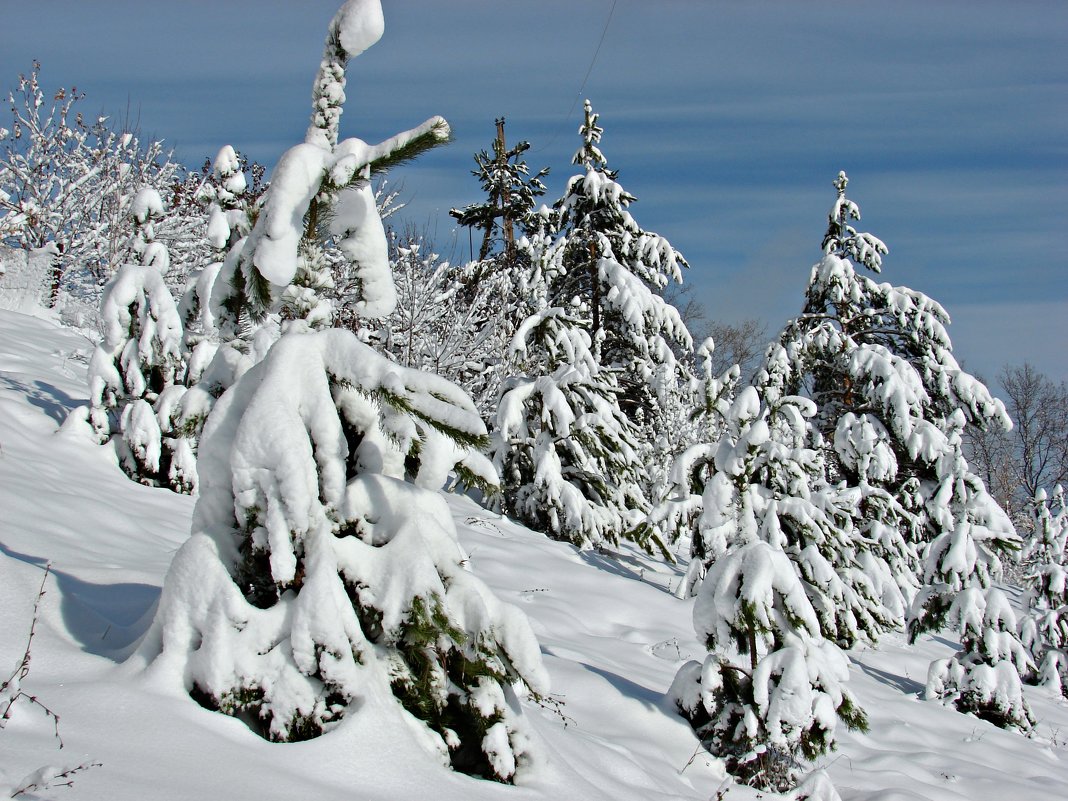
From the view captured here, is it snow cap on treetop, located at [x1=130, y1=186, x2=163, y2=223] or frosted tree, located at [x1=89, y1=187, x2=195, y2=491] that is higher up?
snow cap on treetop, located at [x1=130, y1=186, x2=163, y2=223]

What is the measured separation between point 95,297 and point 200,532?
63.3ft

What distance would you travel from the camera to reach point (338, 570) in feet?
8.73

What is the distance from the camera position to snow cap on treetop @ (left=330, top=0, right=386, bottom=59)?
2879 millimetres

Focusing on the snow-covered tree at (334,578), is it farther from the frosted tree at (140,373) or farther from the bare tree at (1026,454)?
the bare tree at (1026,454)

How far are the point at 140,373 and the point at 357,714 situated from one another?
6047 millimetres

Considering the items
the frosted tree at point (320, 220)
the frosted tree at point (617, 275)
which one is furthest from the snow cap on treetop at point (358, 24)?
the frosted tree at point (617, 275)

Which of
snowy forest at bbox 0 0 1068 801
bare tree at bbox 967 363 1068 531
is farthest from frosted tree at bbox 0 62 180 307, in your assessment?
bare tree at bbox 967 363 1068 531

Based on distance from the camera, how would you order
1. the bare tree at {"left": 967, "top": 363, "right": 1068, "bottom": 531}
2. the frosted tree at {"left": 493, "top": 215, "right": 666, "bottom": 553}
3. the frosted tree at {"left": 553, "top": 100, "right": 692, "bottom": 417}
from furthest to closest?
the bare tree at {"left": 967, "top": 363, "right": 1068, "bottom": 531}, the frosted tree at {"left": 553, "top": 100, "right": 692, "bottom": 417}, the frosted tree at {"left": 493, "top": 215, "right": 666, "bottom": 553}

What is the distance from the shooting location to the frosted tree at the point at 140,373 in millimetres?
7242

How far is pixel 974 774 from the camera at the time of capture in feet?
17.7

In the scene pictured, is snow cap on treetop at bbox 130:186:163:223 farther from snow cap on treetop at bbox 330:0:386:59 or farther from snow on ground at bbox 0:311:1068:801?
snow cap on treetop at bbox 330:0:386:59

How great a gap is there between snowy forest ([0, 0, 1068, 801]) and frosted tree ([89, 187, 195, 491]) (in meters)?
0.03

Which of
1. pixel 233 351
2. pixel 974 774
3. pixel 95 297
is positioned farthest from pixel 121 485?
pixel 95 297

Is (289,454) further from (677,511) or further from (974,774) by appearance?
(677,511)
